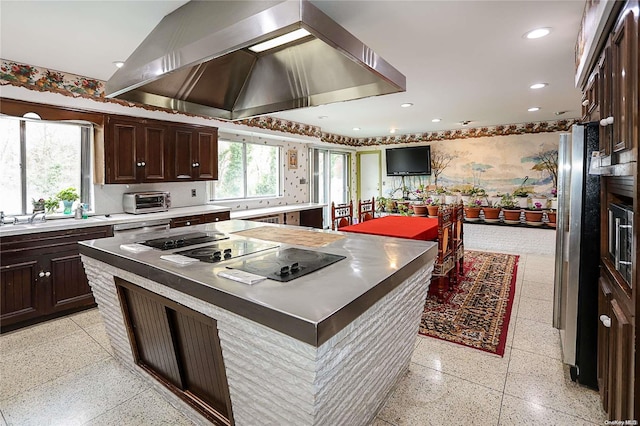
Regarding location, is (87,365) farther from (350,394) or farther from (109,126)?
(109,126)

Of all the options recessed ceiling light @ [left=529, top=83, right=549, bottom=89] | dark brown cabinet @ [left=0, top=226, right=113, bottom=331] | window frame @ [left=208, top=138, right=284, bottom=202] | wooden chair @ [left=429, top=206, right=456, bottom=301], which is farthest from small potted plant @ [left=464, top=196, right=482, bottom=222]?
dark brown cabinet @ [left=0, top=226, right=113, bottom=331]

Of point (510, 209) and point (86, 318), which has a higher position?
point (510, 209)

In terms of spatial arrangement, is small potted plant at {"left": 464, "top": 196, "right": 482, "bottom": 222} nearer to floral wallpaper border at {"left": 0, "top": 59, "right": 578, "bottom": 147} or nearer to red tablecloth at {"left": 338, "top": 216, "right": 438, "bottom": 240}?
floral wallpaper border at {"left": 0, "top": 59, "right": 578, "bottom": 147}

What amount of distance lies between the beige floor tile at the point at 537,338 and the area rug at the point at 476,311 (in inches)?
4.0

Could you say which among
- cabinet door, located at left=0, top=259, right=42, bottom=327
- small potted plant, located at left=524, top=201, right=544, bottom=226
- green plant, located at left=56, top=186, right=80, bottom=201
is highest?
green plant, located at left=56, top=186, right=80, bottom=201

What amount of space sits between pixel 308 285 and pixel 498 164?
6962mm

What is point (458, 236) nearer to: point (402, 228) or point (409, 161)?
point (402, 228)

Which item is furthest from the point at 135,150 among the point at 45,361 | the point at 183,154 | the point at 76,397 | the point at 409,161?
the point at 409,161

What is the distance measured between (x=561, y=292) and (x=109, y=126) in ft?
14.8

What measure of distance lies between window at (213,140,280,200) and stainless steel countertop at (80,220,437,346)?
136 inches

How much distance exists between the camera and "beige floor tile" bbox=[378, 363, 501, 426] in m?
1.79

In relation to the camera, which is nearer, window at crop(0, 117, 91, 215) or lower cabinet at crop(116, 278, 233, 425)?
lower cabinet at crop(116, 278, 233, 425)

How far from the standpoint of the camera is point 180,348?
1.75 metres

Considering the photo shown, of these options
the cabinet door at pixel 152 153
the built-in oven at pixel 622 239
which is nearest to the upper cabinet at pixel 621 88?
the built-in oven at pixel 622 239
